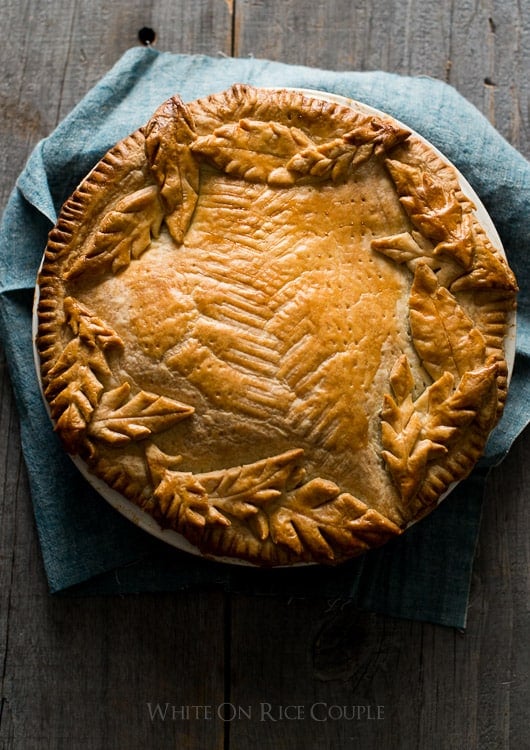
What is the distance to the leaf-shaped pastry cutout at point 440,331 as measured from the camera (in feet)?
5.90

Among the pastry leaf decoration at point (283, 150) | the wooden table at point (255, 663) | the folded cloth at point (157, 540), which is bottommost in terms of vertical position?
the wooden table at point (255, 663)

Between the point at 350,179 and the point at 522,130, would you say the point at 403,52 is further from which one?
the point at 350,179

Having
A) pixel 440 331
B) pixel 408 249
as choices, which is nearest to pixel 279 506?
pixel 440 331

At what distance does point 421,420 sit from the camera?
181 cm

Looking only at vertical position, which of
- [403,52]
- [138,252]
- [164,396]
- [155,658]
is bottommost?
[155,658]

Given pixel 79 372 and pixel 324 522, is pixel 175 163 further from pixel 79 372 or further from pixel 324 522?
pixel 324 522

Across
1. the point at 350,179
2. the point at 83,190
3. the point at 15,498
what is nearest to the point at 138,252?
the point at 83,190

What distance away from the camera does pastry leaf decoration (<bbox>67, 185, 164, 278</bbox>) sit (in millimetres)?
1809

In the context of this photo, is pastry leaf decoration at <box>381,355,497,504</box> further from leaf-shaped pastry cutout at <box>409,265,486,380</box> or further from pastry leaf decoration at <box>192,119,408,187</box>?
pastry leaf decoration at <box>192,119,408,187</box>

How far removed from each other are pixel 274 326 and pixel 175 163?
408mm

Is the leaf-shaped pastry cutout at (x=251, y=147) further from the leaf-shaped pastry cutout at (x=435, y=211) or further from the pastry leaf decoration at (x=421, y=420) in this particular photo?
the pastry leaf decoration at (x=421, y=420)

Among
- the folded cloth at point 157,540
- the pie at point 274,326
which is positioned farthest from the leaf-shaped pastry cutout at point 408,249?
the folded cloth at point 157,540

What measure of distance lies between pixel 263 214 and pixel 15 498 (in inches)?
36.2

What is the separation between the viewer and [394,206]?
6.07ft
